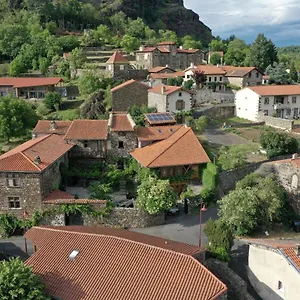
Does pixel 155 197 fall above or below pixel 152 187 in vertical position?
below

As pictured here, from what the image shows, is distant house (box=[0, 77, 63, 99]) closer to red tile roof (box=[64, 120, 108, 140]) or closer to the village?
the village

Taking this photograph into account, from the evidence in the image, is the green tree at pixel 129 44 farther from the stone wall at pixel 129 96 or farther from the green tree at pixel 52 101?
the stone wall at pixel 129 96

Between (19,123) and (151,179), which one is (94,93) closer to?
(19,123)

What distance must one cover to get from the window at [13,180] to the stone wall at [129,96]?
23352 millimetres

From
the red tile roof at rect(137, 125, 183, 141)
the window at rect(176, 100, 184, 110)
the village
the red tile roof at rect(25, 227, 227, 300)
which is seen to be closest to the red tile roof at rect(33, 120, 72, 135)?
the village

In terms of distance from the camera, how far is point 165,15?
5497 inches

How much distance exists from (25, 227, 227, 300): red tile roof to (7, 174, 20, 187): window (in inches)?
371

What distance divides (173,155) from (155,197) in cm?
653

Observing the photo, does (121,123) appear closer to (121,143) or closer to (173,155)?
(121,143)

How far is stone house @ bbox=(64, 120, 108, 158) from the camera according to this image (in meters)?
38.1

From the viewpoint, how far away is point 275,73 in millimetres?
68250

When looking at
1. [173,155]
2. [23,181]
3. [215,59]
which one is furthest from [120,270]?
[215,59]

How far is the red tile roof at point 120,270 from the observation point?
57.5 ft

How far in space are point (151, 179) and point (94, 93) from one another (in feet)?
85.1
